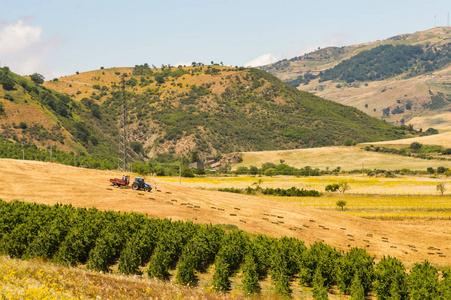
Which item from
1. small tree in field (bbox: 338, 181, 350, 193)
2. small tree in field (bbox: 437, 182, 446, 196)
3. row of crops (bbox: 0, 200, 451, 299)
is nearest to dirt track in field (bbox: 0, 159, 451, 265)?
row of crops (bbox: 0, 200, 451, 299)

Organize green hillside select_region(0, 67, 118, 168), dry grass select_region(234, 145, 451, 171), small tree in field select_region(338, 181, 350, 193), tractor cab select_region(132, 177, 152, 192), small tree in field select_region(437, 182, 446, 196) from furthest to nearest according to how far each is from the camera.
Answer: dry grass select_region(234, 145, 451, 171)
green hillside select_region(0, 67, 118, 168)
small tree in field select_region(338, 181, 350, 193)
small tree in field select_region(437, 182, 446, 196)
tractor cab select_region(132, 177, 152, 192)

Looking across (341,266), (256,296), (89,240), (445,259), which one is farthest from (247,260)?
(445,259)

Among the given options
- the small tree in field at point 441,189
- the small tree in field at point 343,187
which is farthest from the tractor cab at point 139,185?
the small tree in field at point 441,189

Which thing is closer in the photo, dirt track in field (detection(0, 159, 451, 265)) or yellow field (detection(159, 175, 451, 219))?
dirt track in field (detection(0, 159, 451, 265))

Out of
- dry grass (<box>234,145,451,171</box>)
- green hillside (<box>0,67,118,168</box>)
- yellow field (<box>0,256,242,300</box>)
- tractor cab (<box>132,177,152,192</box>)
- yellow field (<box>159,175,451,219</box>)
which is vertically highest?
green hillside (<box>0,67,118,168</box>)

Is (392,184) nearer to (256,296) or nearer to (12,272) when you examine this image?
(256,296)

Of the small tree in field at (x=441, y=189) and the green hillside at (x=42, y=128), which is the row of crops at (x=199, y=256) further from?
the green hillside at (x=42, y=128)

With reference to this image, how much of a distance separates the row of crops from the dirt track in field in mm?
11131

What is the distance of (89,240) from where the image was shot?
3189 centimetres

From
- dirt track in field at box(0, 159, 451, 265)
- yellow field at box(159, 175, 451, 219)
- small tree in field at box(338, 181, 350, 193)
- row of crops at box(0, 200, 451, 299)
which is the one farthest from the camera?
small tree in field at box(338, 181, 350, 193)

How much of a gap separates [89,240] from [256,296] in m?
12.7

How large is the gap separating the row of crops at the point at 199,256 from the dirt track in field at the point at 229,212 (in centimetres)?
1113

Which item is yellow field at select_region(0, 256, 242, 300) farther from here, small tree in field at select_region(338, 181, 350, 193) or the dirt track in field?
small tree in field at select_region(338, 181, 350, 193)

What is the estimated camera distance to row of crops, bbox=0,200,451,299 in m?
29.0
